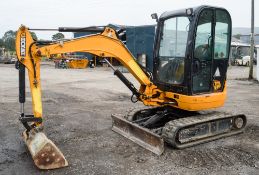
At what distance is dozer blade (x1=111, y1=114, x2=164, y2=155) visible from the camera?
247 inches

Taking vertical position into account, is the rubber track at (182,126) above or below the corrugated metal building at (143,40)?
below

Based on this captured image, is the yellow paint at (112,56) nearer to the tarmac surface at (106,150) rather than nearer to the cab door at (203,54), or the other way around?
the cab door at (203,54)

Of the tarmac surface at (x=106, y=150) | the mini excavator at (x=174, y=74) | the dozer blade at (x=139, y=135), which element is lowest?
the tarmac surface at (x=106, y=150)

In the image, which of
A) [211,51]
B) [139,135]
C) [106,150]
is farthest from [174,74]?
[106,150]

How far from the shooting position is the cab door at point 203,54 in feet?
22.3

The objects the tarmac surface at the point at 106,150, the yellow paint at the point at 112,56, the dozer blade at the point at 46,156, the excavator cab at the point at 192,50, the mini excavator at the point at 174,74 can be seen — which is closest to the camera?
the dozer blade at the point at 46,156

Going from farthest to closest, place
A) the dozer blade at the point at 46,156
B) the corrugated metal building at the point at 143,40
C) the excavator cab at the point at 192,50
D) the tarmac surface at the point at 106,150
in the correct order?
the corrugated metal building at the point at 143,40
the excavator cab at the point at 192,50
the tarmac surface at the point at 106,150
the dozer blade at the point at 46,156

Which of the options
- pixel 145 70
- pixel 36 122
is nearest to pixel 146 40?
pixel 145 70

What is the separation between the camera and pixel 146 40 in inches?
1089

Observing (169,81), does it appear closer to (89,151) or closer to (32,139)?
(89,151)

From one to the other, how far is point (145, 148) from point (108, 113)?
3.49m

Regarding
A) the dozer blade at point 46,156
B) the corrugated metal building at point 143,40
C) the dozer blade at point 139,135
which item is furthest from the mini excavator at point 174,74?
the corrugated metal building at point 143,40

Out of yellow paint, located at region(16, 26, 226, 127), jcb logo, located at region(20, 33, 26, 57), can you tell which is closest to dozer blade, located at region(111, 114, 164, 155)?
yellow paint, located at region(16, 26, 226, 127)

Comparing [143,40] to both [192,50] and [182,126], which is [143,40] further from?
[182,126]
